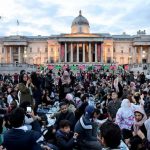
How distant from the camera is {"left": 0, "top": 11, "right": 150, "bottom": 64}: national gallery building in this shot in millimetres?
106000

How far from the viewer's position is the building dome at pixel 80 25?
4636 inches

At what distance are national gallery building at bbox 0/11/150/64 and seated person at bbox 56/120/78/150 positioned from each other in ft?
307

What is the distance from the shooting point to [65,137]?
9.86 m

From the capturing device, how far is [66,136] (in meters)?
9.88

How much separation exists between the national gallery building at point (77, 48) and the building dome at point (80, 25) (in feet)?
11.3

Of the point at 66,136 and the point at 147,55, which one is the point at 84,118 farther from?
the point at 147,55

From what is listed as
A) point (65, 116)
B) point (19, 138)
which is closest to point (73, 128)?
point (65, 116)

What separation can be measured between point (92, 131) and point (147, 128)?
1.26 meters

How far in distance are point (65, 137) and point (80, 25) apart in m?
109

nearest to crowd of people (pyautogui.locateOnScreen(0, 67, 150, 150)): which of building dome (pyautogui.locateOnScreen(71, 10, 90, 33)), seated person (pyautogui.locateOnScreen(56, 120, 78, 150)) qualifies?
seated person (pyautogui.locateOnScreen(56, 120, 78, 150))

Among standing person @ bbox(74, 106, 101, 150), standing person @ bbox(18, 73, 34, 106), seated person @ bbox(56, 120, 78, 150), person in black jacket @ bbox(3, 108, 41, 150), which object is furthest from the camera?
standing person @ bbox(18, 73, 34, 106)

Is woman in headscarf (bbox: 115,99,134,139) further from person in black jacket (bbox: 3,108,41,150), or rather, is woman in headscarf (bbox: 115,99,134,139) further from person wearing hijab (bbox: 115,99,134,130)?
person in black jacket (bbox: 3,108,41,150)

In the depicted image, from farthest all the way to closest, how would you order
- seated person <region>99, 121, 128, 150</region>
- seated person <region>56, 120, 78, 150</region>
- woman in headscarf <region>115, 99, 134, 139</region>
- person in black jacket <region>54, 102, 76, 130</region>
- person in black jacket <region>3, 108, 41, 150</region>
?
woman in headscarf <region>115, 99, 134, 139</region>, person in black jacket <region>54, 102, 76, 130</region>, seated person <region>56, 120, 78, 150</region>, person in black jacket <region>3, 108, 41, 150</region>, seated person <region>99, 121, 128, 150</region>

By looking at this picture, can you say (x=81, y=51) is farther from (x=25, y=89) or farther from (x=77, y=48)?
(x=25, y=89)
